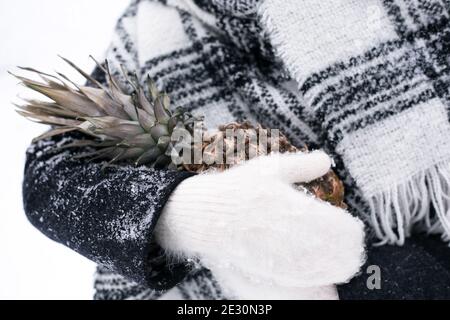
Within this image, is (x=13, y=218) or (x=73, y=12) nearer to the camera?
(x=13, y=218)

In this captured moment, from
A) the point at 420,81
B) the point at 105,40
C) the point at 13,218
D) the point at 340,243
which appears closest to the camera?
the point at 340,243

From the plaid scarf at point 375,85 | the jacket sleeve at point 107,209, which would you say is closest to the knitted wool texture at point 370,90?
the plaid scarf at point 375,85

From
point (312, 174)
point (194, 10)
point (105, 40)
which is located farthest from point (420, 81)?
point (105, 40)

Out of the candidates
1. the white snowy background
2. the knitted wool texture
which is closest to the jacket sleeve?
the knitted wool texture

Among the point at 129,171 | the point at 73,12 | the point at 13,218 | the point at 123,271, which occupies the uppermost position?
the point at 73,12

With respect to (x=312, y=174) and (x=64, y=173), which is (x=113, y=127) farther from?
(x=312, y=174)

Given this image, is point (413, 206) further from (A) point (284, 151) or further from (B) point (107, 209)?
(B) point (107, 209)

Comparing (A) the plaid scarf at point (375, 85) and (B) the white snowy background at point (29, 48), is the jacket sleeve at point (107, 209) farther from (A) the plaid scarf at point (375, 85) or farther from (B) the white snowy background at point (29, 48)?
(B) the white snowy background at point (29, 48)
